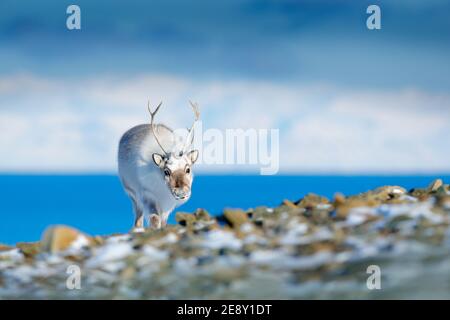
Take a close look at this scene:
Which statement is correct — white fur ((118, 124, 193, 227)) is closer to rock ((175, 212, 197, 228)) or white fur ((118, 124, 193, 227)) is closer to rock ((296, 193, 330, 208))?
rock ((175, 212, 197, 228))

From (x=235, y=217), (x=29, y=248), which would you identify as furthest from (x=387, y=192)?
(x=29, y=248)

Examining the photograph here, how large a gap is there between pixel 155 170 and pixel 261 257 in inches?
187

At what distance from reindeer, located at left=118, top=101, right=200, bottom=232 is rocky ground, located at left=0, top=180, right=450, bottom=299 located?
208 centimetres

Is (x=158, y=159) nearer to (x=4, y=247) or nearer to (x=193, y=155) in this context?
(x=193, y=155)

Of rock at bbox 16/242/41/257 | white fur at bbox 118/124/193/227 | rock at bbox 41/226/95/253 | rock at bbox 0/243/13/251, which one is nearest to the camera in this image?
rock at bbox 41/226/95/253

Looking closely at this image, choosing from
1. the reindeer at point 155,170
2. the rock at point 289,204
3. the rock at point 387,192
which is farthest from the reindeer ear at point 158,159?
the rock at point 387,192

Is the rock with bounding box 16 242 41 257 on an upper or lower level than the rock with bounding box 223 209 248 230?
lower

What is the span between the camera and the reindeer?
467 inches

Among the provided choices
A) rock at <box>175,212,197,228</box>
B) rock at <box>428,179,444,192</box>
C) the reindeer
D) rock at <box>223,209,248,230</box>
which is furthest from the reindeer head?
rock at <box>428,179,444,192</box>

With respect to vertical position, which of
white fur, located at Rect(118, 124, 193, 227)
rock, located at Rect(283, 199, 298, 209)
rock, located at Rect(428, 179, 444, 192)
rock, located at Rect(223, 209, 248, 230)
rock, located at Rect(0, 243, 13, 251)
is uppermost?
white fur, located at Rect(118, 124, 193, 227)

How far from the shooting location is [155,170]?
40.7 feet

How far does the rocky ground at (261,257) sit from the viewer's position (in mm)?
7516

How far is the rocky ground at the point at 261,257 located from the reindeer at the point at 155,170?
2.08 metres
